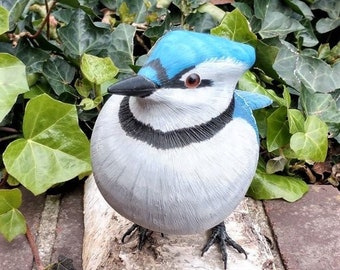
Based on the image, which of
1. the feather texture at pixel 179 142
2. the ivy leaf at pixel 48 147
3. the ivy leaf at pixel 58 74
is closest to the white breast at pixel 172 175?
the feather texture at pixel 179 142

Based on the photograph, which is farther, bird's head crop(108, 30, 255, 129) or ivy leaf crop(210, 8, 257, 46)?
ivy leaf crop(210, 8, 257, 46)

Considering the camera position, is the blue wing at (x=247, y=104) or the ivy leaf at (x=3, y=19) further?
the ivy leaf at (x=3, y=19)

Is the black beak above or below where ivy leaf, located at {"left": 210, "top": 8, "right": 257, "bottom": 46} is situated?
above

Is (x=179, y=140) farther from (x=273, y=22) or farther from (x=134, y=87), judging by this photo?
(x=273, y=22)

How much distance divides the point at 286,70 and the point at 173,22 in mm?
364

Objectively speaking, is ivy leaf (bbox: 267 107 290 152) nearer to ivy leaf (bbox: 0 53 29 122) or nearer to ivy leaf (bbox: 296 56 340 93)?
ivy leaf (bbox: 296 56 340 93)

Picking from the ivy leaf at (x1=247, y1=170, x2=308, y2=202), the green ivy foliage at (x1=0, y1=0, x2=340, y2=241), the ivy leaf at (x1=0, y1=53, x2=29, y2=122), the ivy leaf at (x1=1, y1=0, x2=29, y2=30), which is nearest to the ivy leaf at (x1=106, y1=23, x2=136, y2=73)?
the green ivy foliage at (x1=0, y1=0, x2=340, y2=241)

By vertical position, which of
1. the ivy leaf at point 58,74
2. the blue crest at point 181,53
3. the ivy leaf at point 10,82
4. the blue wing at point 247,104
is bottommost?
the ivy leaf at point 58,74

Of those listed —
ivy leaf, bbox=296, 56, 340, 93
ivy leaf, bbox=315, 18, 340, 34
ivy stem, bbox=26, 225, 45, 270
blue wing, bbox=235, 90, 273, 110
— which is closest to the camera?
blue wing, bbox=235, 90, 273, 110

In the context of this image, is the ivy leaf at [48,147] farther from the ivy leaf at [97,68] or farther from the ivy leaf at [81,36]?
the ivy leaf at [81,36]

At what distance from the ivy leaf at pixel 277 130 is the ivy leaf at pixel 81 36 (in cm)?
47

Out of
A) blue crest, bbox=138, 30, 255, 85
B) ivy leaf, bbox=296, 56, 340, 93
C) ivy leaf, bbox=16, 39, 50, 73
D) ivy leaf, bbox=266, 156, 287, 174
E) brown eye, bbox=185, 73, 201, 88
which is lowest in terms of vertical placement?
ivy leaf, bbox=266, 156, 287, 174

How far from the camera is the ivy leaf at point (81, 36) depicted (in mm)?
1698

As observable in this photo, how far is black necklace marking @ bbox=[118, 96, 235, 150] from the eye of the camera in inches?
40.1
